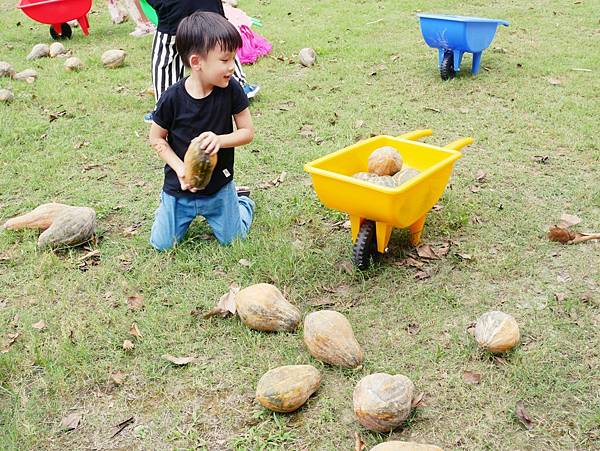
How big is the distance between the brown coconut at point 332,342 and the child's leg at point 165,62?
9.30 feet

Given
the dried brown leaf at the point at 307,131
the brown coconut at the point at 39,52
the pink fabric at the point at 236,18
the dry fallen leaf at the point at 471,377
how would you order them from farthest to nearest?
1. the brown coconut at the point at 39,52
2. the pink fabric at the point at 236,18
3. the dried brown leaf at the point at 307,131
4. the dry fallen leaf at the point at 471,377

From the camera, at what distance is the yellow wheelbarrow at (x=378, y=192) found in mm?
2818

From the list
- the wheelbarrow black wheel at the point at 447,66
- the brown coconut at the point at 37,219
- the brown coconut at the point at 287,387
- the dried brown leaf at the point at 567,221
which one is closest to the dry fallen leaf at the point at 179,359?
the brown coconut at the point at 287,387

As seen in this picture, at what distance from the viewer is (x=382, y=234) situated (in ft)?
10.0

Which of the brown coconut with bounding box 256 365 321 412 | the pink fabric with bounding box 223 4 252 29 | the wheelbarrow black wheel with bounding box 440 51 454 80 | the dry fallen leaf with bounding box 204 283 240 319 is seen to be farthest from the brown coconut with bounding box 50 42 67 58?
the brown coconut with bounding box 256 365 321 412

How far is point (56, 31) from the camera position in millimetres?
8523

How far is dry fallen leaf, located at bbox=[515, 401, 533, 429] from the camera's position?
222 cm

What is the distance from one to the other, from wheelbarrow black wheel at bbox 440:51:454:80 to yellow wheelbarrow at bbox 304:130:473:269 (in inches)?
103

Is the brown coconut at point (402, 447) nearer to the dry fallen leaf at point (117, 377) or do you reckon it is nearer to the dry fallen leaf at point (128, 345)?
the dry fallen leaf at point (117, 377)

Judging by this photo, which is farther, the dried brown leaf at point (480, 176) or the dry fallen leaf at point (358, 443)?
the dried brown leaf at point (480, 176)

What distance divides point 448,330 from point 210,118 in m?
1.63

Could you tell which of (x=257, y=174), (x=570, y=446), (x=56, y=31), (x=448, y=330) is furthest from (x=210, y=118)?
(x=56, y=31)

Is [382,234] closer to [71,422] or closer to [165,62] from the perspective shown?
[71,422]

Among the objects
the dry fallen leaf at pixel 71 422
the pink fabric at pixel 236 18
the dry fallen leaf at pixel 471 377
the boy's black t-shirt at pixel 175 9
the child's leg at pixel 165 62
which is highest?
the boy's black t-shirt at pixel 175 9
